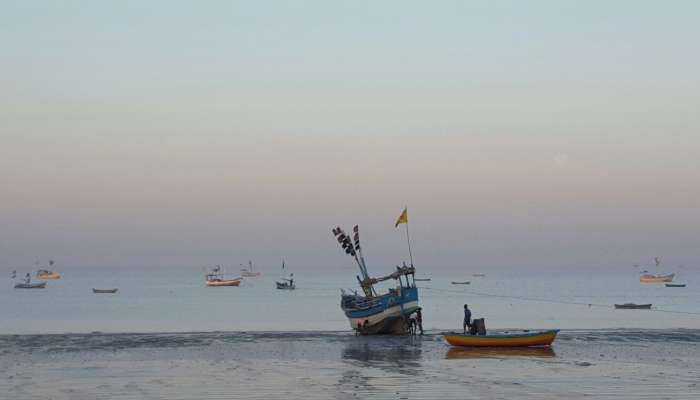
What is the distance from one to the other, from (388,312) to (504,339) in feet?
33.4

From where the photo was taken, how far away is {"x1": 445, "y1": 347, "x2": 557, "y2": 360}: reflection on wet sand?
40.8 metres

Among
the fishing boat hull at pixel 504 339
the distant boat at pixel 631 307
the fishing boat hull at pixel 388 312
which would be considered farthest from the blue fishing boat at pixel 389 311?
the distant boat at pixel 631 307

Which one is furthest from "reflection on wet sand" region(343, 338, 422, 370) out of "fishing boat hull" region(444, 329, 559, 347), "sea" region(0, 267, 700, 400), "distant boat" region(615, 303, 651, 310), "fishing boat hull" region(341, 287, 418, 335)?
"distant boat" region(615, 303, 651, 310)

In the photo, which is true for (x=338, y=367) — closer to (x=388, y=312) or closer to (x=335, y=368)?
(x=335, y=368)

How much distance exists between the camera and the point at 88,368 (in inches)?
1452

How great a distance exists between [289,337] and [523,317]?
170 feet

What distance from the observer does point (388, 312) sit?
172 feet

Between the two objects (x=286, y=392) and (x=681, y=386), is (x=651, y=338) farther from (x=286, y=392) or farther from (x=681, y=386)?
(x=286, y=392)

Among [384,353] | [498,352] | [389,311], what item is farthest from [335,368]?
[389,311]

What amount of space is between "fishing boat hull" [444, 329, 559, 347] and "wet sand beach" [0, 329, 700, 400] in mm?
824

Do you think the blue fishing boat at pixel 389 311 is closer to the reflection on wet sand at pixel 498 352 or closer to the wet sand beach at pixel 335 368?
the wet sand beach at pixel 335 368

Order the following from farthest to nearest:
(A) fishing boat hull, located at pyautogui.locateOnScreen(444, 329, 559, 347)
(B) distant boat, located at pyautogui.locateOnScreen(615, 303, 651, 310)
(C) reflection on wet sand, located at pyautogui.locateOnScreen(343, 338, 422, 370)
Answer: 1. (B) distant boat, located at pyautogui.locateOnScreen(615, 303, 651, 310)
2. (A) fishing boat hull, located at pyautogui.locateOnScreen(444, 329, 559, 347)
3. (C) reflection on wet sand, located at pyautogui.locateOnScreen(343, 338, 422, 370)

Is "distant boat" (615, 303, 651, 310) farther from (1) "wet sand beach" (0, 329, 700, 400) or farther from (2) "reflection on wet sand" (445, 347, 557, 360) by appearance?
(2) "reflection on wet sand" (445, 347, 557, 360)

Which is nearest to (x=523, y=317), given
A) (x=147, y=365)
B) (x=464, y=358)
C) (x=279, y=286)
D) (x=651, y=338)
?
(x=651, y=338)
